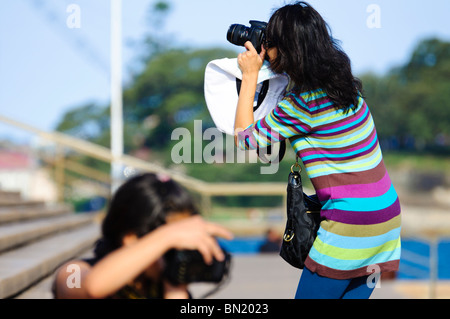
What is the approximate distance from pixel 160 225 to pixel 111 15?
843 cm

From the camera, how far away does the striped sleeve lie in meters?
1.39

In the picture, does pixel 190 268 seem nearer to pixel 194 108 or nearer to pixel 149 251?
pixel 149 251

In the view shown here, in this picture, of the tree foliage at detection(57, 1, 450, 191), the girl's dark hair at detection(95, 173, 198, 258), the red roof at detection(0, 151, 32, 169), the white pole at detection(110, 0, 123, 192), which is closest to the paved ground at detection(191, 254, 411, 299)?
the girl's dark hair at detection(95, 173, 198, 258)

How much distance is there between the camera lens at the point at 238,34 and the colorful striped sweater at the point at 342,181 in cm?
24

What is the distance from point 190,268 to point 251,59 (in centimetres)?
63

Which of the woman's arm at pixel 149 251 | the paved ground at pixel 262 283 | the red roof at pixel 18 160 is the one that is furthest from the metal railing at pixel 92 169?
the woman's arm at pixel 149 251

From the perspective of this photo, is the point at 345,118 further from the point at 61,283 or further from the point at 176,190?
the point at 61,283

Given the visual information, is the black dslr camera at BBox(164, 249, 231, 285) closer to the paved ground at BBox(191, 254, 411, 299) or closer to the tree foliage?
the paved ground at BBox(191, 254, 411, 299)

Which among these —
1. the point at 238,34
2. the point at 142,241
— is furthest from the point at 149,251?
the point at 238,34

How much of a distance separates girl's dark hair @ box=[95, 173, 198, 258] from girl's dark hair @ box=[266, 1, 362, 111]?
44 cm

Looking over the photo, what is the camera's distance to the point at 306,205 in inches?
58.1

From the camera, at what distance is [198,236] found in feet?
3.68

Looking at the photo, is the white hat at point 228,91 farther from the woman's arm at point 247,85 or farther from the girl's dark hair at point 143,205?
the girl's dark hair at point 143,205

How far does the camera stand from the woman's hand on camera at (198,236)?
111 centimetres
